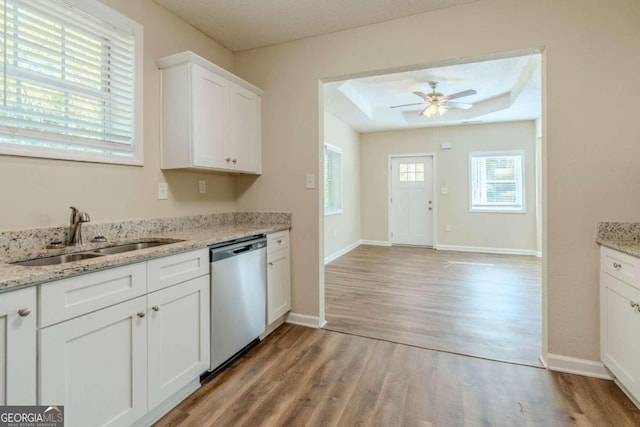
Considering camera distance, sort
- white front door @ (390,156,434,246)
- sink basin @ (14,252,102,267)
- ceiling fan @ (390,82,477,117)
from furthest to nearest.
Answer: white front door @ (390,156,434,246), ceiling fan @ (390,82,477,117), sink basin @ (14,252,102,267)

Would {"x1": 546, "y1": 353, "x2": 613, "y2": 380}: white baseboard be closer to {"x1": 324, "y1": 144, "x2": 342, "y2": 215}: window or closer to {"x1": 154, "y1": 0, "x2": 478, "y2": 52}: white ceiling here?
{"x1": 154, "y1": 0, "x2": 478, "y2": 52}: white ceiling

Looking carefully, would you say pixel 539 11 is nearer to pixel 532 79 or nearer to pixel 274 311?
pixel 532 79

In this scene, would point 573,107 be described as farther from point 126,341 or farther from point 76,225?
point 76,225

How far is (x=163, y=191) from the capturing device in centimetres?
239

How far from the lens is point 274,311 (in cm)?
266

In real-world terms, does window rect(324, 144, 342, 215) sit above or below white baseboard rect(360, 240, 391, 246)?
above

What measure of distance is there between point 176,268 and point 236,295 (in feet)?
1.84

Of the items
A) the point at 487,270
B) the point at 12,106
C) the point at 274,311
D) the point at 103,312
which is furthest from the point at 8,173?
the point at 487,270

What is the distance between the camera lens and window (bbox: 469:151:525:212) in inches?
241

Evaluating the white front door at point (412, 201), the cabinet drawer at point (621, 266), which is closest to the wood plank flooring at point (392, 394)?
the cabinet drawer at point (621, 266)

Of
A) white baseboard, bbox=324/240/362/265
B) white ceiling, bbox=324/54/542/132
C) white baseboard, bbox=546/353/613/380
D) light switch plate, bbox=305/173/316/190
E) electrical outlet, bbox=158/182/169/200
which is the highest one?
white ceiling, bbox=324/54/542/132

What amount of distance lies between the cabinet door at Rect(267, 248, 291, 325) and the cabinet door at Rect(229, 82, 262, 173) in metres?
0.83

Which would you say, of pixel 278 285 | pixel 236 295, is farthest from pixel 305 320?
pixel 236 295

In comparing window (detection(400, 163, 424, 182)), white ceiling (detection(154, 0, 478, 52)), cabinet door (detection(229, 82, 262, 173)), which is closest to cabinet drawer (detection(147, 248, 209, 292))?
cabinet door (detection(229, 82, 262, 173))
